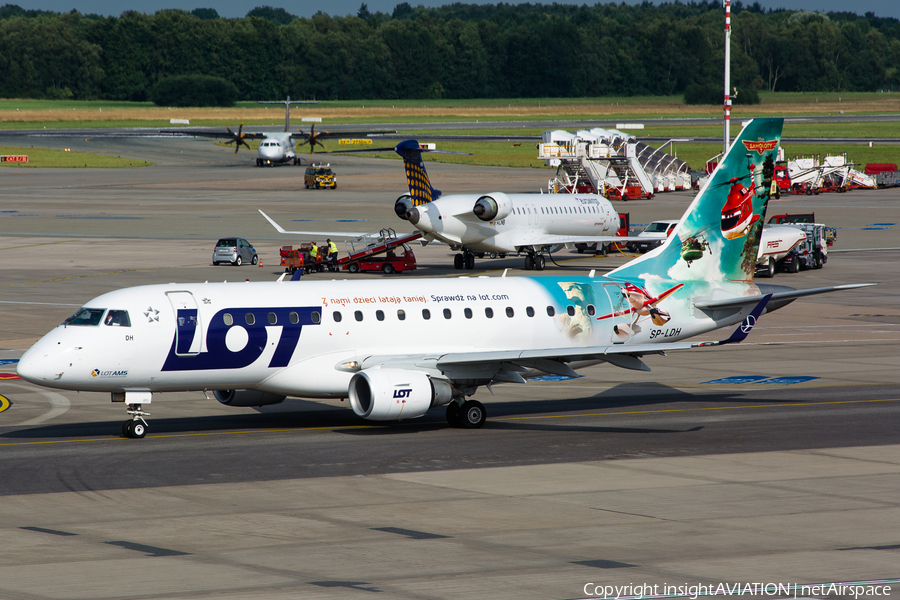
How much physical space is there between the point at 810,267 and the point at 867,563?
181 ft

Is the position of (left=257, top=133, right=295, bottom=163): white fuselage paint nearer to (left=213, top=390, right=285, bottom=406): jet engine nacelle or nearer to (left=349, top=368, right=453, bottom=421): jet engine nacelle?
(left=213, top=390, right=285, bottom=406): jet engine nacelle

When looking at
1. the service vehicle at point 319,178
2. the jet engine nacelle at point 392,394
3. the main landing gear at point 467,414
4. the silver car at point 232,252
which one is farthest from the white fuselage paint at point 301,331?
the service vehicle at point 319,178

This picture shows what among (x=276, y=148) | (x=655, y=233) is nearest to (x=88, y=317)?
(x=655, y=233)

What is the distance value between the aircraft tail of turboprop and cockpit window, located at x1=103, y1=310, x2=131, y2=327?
49.8 feet

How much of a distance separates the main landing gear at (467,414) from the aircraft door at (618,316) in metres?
5.08

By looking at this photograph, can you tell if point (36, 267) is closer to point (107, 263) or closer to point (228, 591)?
point (107, 263)

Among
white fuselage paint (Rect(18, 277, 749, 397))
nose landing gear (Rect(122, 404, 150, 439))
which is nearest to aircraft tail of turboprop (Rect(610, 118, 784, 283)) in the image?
white fuselage paint (Rect(18, 277, 749, 397))

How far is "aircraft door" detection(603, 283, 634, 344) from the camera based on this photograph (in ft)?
108

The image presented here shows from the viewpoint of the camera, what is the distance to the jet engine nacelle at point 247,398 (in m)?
30.9

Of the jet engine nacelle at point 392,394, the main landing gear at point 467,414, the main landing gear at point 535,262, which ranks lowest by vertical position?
the main landing gear at point 535,262

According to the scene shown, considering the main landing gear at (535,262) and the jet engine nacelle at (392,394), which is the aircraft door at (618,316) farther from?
the main landing gear at (535,262)

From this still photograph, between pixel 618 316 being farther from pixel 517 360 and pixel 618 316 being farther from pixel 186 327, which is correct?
pixel 186 327

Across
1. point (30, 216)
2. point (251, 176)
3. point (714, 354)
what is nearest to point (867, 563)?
point (714, 354)

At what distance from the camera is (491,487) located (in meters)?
23.6
